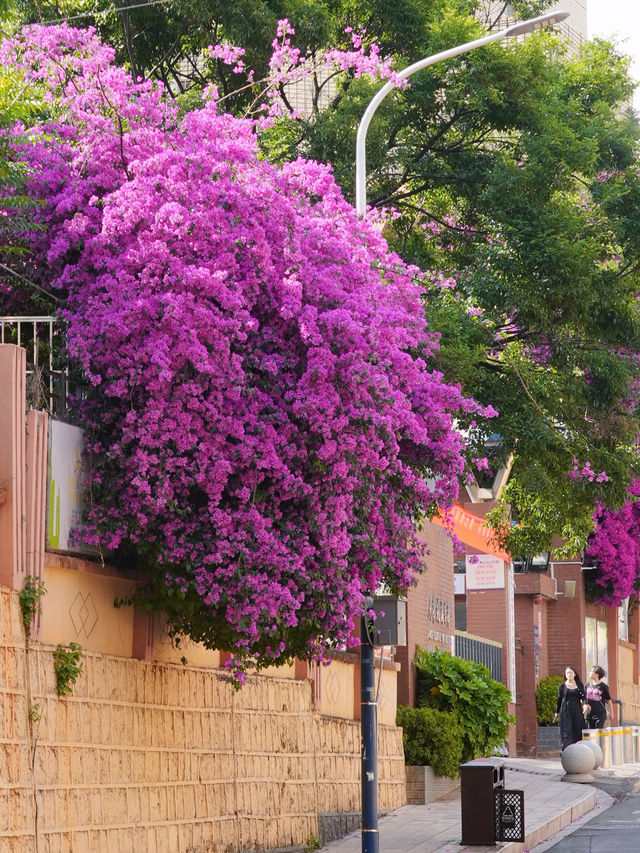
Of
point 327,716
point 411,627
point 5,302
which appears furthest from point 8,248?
point 411,627

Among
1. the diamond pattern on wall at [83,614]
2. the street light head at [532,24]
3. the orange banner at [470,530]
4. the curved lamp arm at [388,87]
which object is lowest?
the diamond pattern on wall at [83,614]

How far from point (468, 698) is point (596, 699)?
25.1 ft

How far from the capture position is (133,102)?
13.4 meters

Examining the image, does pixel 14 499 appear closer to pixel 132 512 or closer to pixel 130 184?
pixel 132 512

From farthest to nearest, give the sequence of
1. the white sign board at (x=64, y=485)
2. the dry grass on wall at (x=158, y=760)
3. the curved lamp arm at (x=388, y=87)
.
Answer: the curved lamp arm at (x=388, y=87) < the white sign board at (x=64, y=485) < the dry grass on wall at (x=158, y=760)

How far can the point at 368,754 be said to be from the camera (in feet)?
44.8

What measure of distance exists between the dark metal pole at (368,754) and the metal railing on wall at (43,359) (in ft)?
11.8

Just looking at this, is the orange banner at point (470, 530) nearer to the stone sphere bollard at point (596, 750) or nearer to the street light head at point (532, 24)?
the stone sphere bollard at point (596, 750)

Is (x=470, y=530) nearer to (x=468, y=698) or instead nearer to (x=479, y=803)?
(x=468, y=698)

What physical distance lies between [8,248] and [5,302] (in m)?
0.92

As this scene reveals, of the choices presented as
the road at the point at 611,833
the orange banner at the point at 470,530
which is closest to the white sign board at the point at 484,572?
the orange banner at the point at 470,530

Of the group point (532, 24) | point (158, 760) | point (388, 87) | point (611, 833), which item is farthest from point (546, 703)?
point (158, 760)

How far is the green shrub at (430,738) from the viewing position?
1978 cm

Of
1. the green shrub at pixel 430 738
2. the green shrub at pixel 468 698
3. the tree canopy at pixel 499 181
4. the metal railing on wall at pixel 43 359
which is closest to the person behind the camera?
the metal railing on wall at pixel 43 359
